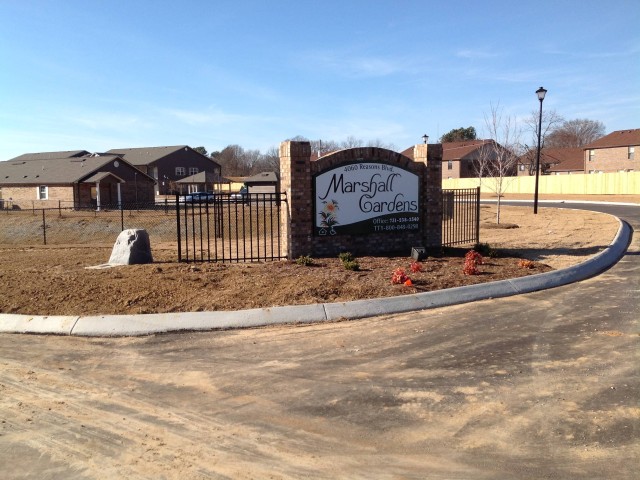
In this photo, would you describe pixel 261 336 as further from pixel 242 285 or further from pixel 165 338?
pixel 242 285

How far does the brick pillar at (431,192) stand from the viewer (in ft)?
42.4

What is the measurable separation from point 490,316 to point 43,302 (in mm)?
7053

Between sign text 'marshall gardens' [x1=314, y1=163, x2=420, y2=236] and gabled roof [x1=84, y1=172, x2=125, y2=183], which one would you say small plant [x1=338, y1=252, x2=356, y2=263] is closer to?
sign text 'marshall gardens' [x1=314, y1=163, x2=420, y2=236]

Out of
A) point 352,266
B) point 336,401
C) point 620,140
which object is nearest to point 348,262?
point 352,266

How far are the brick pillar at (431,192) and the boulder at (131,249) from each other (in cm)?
644

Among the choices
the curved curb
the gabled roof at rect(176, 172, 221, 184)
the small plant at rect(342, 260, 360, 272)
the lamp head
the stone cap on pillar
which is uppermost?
the lamp head

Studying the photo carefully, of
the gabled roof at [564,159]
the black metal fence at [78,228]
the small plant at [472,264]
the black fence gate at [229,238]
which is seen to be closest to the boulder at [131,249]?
the black fence gate at [229,238]

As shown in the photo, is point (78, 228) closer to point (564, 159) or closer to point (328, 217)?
point (328, 217)

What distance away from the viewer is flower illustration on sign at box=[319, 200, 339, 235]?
11.8 meters

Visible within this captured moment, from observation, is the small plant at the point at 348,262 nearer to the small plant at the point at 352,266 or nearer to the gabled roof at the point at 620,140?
the small plant at the point at 352,266

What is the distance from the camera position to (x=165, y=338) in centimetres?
750

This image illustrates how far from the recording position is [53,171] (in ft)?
159

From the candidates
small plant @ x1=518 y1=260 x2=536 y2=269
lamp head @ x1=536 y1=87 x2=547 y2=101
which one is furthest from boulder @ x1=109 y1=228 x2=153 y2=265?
lamp head @ x1=536 y1=87 x2=547 y2=101

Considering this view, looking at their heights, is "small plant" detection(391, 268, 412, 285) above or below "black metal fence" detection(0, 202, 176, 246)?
above
